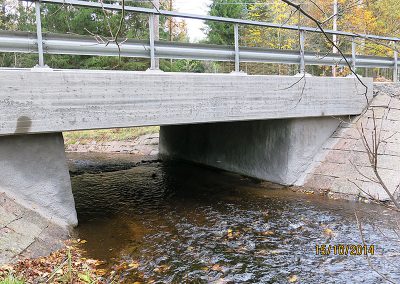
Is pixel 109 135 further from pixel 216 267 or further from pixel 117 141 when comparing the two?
pixel 216 267

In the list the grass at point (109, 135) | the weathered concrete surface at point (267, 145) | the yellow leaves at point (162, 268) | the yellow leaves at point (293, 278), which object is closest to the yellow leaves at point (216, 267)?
the yellow leaves at point (162, 268)

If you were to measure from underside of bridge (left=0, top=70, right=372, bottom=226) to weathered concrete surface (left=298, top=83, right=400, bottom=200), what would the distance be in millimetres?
408

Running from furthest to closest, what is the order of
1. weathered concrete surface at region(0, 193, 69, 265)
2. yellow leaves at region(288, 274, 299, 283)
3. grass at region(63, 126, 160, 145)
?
grass at region(63, 126, 160, 145)
weathered concrete surface at region(0, 193, 69, 265)
yellow leaves at region(288, 274, 299, 283)

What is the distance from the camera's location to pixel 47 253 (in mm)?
5137

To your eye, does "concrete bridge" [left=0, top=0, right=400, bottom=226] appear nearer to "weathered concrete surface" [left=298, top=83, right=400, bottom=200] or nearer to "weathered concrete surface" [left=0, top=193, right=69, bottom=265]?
"weathered concrete surface" [left=0, top=193, right=69, bottom=265]

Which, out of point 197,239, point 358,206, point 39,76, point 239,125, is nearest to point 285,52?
point 239,125

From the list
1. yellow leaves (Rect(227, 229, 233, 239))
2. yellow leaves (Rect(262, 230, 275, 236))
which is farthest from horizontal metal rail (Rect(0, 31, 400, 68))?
yellow leaves (Rect(227, 229, 233, 239))

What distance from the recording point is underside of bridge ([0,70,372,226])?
18.4 ft

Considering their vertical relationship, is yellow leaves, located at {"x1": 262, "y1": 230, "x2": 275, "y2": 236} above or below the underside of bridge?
below

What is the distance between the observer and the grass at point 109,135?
57.6ft

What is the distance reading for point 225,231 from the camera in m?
6.34

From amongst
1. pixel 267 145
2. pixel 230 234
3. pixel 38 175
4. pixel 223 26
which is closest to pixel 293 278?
pixel 230 234

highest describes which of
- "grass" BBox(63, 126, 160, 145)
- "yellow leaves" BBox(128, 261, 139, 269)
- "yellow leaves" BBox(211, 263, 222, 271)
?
"grass" BBox(63, 126, 160, 145)

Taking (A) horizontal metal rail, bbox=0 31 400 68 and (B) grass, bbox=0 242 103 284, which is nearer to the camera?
(B) grass, bbox=0 242 103 284
